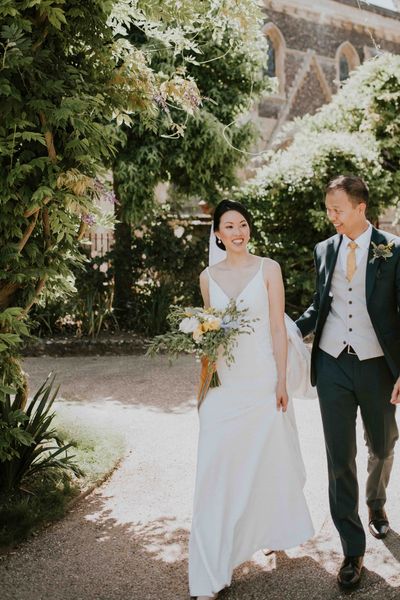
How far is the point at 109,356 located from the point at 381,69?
837 centimetres

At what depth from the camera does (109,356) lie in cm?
1096

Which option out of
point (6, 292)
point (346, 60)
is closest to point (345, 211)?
point (6, 292)

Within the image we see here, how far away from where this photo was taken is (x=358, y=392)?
375 cm

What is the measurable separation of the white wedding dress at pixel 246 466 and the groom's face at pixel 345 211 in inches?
22.0

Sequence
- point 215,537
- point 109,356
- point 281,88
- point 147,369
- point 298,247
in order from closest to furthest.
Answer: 1. point 215,537
2. point 147,369
3. point 109,356
4. point 298,247
5. point 281,88

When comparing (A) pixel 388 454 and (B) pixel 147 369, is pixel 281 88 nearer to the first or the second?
(B) pixel 147 369

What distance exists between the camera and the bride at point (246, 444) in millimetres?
3553

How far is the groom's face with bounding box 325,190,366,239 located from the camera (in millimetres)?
3809

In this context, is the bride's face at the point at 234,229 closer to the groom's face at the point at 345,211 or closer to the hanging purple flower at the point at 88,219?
the groom's face at the point at 345,211

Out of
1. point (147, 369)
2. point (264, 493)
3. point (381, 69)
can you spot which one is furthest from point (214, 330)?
point (381, 69)

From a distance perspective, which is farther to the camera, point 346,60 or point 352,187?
point 346,60

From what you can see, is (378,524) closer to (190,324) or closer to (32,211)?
(190,324)

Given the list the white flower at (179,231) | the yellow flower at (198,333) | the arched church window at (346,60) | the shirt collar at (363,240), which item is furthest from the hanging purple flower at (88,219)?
the arched church window at (346,60)

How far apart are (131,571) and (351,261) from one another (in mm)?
2299
